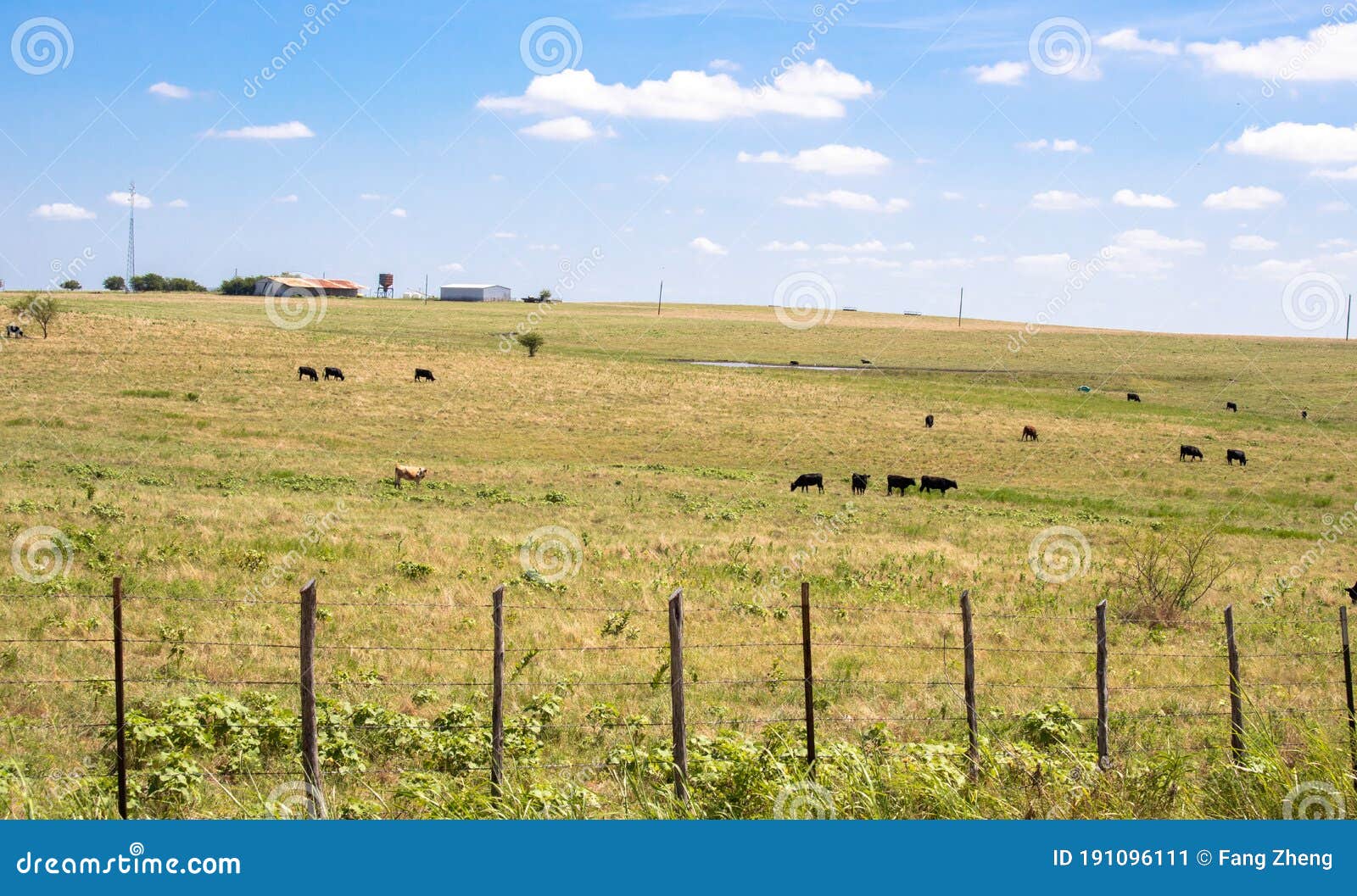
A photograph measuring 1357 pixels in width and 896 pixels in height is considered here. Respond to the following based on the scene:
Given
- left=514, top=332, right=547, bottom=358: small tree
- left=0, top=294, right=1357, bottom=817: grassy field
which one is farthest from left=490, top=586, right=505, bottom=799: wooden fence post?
left=514, top=332, right=547, bottom=358: small tree

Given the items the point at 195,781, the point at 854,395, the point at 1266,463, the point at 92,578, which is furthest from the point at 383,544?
the point at 854,395

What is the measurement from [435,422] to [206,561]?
30340 millimetres

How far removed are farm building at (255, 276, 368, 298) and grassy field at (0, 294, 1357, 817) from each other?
97732 millimetres

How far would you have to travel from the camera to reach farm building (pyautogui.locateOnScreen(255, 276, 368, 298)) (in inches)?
5960

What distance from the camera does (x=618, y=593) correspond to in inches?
717

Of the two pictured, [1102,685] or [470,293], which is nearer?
[1102,685]

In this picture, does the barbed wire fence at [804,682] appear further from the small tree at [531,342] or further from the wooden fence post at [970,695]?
the small tree at [531,342]

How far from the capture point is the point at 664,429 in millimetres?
51281

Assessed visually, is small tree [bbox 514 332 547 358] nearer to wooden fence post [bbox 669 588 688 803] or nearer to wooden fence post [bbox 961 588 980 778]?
wooden fence post [bbox 961 588 980 778]

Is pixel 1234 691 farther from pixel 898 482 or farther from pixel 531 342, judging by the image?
pixel 531 342

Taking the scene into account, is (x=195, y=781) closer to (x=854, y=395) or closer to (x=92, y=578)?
(x=92, y=578)

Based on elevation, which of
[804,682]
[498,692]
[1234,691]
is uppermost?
[498,692]

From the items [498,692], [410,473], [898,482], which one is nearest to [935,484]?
[898,482]

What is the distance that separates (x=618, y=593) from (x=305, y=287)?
5755 inches
